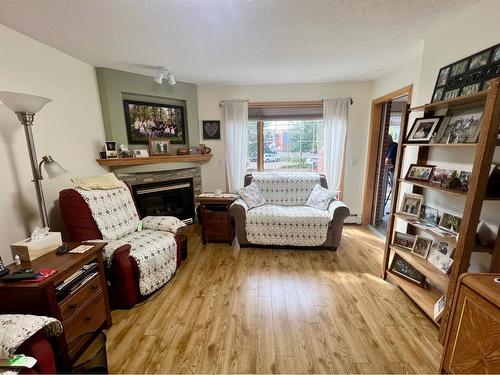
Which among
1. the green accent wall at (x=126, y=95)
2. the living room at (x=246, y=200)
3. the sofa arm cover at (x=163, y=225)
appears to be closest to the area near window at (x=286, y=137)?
the living room at (x=246, y=200)

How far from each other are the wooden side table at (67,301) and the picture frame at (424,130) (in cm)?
276

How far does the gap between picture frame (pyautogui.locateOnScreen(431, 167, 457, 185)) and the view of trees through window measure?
1973mm

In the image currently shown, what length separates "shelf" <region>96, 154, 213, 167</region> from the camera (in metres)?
2.87

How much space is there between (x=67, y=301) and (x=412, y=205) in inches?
111

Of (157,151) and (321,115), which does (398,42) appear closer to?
(321,115)

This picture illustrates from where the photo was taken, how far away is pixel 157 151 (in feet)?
11.0

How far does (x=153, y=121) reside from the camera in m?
3.31

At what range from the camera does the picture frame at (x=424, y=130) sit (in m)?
1.86

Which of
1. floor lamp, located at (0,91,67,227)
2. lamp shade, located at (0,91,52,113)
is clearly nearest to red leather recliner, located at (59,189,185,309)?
floor lamp, located at (0,91,67,227)

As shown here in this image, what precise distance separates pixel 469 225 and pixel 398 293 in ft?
3.52

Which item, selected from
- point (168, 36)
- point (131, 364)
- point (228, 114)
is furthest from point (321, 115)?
point (131, 364)

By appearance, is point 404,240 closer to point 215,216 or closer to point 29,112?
point 215,216

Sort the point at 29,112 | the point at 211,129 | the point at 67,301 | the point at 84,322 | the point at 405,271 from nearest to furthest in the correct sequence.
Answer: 1. the point at 67,301
2. the point at 84,322
3. the point at 29,112
4. the point at 405,271
5. the point at 211,129

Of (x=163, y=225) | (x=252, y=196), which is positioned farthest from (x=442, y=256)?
(x=163, y=225)
